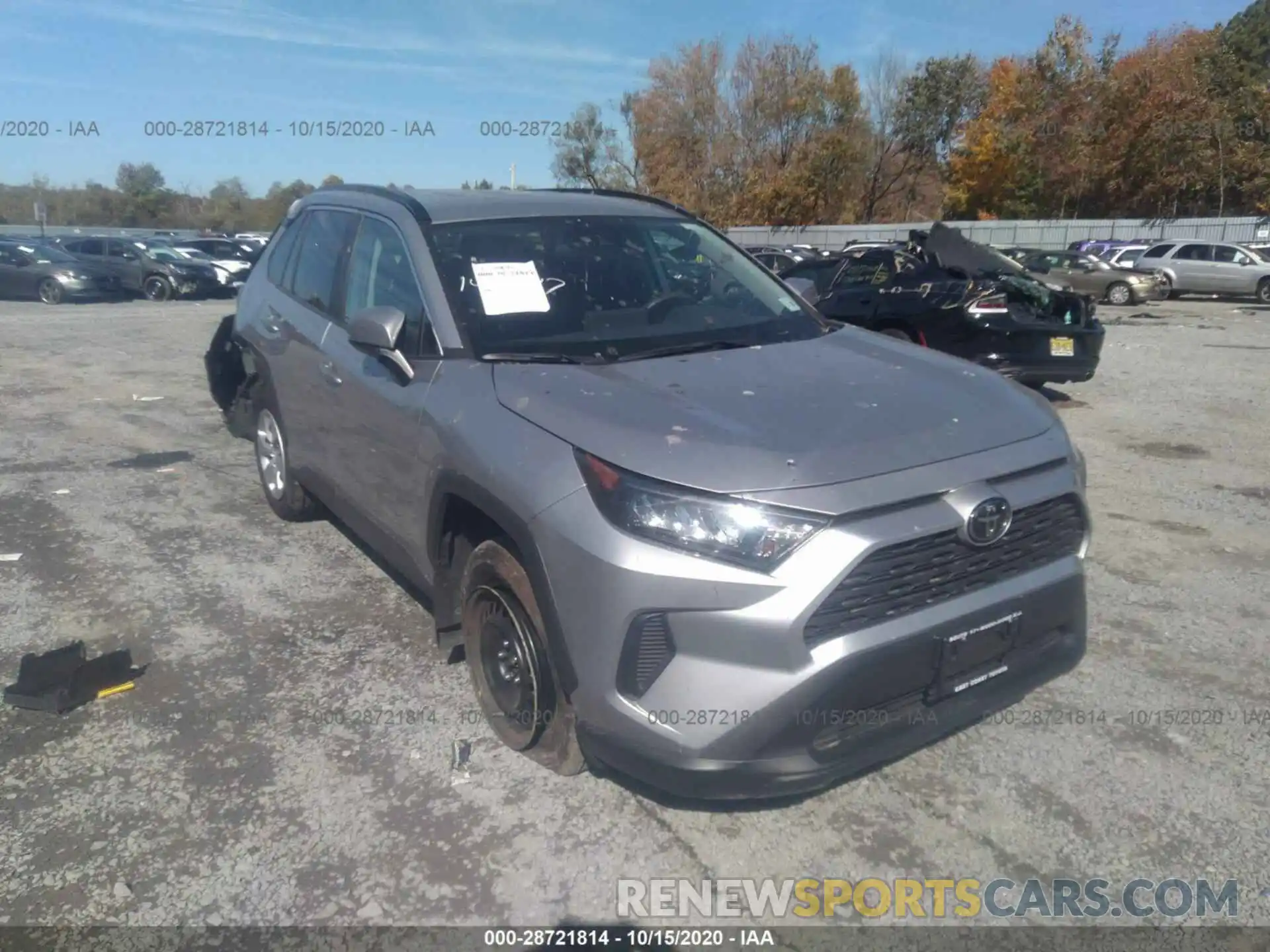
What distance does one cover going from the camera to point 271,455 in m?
5.69

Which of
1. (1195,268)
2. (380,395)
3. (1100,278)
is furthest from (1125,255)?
(380,395)

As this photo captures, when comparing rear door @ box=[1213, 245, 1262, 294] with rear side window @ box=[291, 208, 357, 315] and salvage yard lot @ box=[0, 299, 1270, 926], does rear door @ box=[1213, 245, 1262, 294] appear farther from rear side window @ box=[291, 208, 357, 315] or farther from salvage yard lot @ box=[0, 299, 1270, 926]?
rear side window @ box=[291, 208, 357, 315]

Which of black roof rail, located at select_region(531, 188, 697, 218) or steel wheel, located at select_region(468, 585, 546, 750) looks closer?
steel wheel, located at select_region(468, 585, 546, 750)

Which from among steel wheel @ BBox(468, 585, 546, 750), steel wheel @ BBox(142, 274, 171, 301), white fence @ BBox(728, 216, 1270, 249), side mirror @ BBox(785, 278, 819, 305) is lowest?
steel wheel @ BBox(468, 585, 546, 750)

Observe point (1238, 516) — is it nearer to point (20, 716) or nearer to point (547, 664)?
point (547, 664)

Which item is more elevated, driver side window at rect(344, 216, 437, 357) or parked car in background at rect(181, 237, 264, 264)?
parked car in background at rect(181, 237, 264, 264)

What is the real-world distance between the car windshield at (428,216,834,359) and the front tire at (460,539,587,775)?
2.57 ft

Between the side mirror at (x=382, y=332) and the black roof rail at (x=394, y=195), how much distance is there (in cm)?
52

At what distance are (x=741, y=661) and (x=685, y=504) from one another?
0.42 meters

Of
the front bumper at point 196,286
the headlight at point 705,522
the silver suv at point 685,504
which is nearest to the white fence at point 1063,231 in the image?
the front bumper at point 196,286

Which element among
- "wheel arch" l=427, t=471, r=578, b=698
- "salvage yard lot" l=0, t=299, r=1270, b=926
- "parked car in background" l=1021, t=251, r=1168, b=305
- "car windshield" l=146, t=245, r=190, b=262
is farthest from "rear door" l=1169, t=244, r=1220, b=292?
"wheel arch" l=427, t=471, r=578, b=698

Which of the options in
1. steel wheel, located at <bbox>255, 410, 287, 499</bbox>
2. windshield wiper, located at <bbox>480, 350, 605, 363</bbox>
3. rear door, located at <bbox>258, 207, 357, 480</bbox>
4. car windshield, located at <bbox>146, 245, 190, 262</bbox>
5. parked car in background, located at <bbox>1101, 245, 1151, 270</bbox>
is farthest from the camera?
parked car in background, located at <bbox>1101, 245, 1151, 270</bbox>

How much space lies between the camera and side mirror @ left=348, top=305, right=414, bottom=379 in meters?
3.46

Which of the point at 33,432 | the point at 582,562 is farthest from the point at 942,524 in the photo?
the point at 33,432
